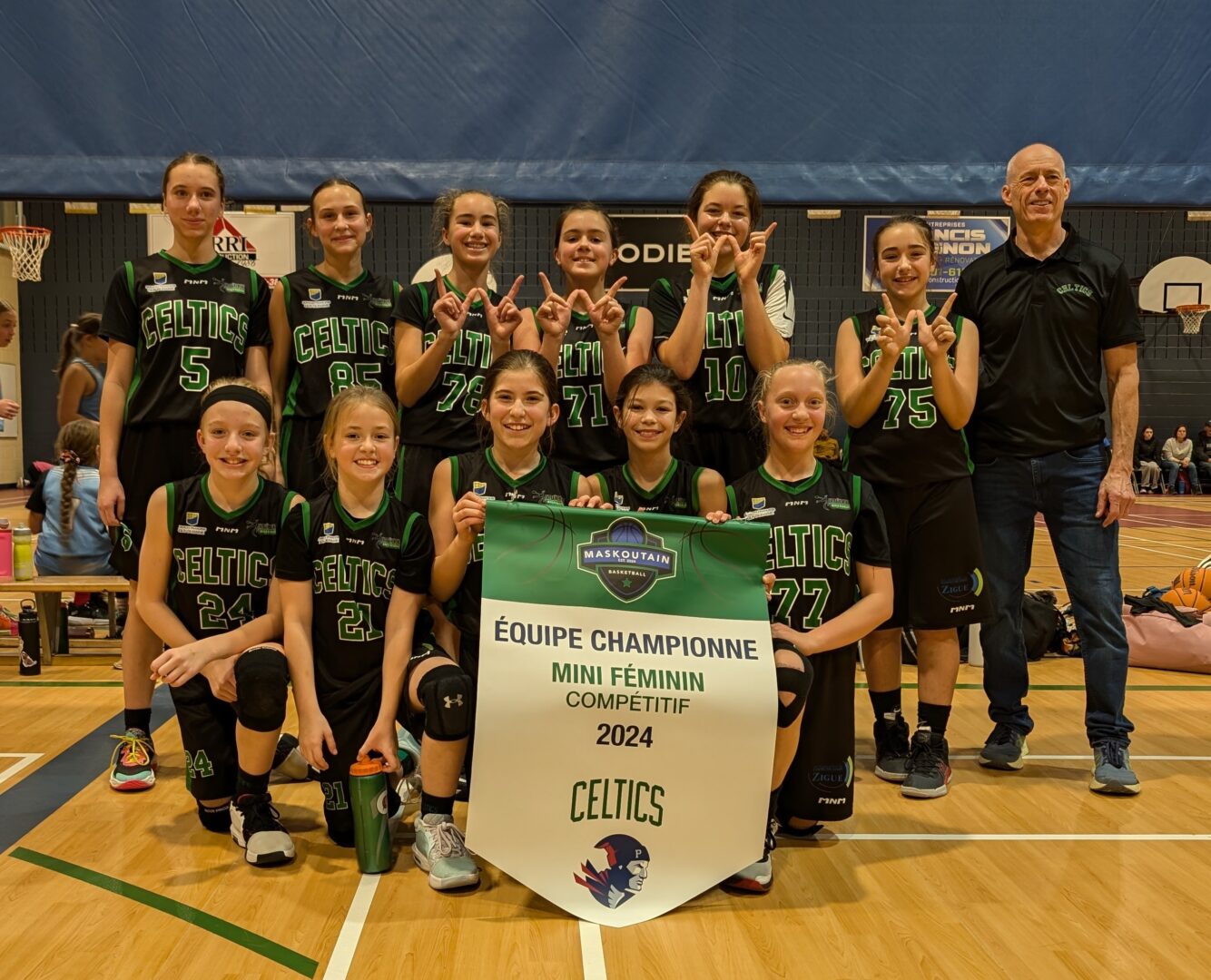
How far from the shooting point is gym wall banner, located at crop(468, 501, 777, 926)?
2.61m

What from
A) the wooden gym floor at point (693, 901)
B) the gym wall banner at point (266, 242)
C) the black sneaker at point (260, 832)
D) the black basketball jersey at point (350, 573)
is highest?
the gym wall banner at point (266, 242)

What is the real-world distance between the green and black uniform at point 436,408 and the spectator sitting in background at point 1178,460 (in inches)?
710

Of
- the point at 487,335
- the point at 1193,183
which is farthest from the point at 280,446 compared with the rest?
the point at 1193,183

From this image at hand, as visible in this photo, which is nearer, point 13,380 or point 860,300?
point 860,300

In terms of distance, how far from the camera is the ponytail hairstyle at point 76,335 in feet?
20.4

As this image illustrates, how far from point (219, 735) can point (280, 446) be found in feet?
3.63

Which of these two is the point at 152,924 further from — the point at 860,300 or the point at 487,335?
the point at 860,300

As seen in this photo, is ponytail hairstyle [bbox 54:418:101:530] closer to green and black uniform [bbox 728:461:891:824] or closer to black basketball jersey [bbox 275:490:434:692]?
black basketball jersey [bbox 275:490:434:692]

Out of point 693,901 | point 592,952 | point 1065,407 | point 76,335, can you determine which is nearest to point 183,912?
point 592,952

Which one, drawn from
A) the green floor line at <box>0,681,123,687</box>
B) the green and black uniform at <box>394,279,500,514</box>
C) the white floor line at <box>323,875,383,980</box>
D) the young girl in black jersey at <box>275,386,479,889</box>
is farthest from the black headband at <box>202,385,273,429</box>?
the green floor line at <box>0,681,123,687</box>

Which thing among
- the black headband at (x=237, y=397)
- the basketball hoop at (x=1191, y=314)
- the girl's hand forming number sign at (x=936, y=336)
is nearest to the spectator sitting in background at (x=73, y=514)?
the black headband at (x=237, y=397)

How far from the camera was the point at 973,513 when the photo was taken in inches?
141

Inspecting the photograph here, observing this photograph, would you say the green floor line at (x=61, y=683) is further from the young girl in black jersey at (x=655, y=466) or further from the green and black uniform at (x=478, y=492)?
the young girl in black jersey at (x=655, y=466)

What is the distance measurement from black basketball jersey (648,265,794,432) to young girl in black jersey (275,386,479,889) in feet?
3.55
